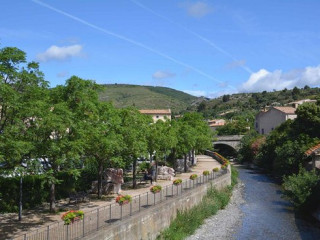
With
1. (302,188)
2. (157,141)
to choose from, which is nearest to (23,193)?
(157,141)

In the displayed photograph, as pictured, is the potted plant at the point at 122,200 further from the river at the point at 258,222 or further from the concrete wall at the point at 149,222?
the river at the point at 258,222

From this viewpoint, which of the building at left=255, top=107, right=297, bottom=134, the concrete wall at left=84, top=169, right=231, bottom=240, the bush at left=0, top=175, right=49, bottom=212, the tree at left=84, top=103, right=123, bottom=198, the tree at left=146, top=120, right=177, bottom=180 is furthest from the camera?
the building at left=255, top=107, right=297, bottom=134

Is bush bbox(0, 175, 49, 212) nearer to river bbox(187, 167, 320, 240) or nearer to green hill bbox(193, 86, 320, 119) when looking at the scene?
river bbox(187, 167, 320, 240)

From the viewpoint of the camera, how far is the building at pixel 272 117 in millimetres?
80562

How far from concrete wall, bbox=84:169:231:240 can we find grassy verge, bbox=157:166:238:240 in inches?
15.2

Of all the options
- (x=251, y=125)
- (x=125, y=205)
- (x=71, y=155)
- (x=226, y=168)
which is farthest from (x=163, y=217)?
(x=251, y=125)

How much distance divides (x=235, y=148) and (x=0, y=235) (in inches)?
3042

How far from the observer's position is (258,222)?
29516 millimetres

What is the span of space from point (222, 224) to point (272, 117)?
2493 inches

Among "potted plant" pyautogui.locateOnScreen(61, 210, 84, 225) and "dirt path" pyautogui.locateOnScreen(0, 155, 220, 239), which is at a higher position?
"potted plant" pyautogui.locateOnScreen(61, 210, 84, 225)

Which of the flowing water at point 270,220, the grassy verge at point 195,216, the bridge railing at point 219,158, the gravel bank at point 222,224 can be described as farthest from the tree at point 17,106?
the bridge railing at point 219,158

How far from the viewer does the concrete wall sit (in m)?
17.0

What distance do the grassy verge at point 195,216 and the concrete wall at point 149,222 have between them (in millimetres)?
387

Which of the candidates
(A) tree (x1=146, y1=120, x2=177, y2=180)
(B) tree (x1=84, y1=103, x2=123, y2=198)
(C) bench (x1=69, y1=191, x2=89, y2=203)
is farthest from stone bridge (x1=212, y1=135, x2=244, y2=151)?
(C) bench (x1=69, y1=191, x2=89, y2=203)
